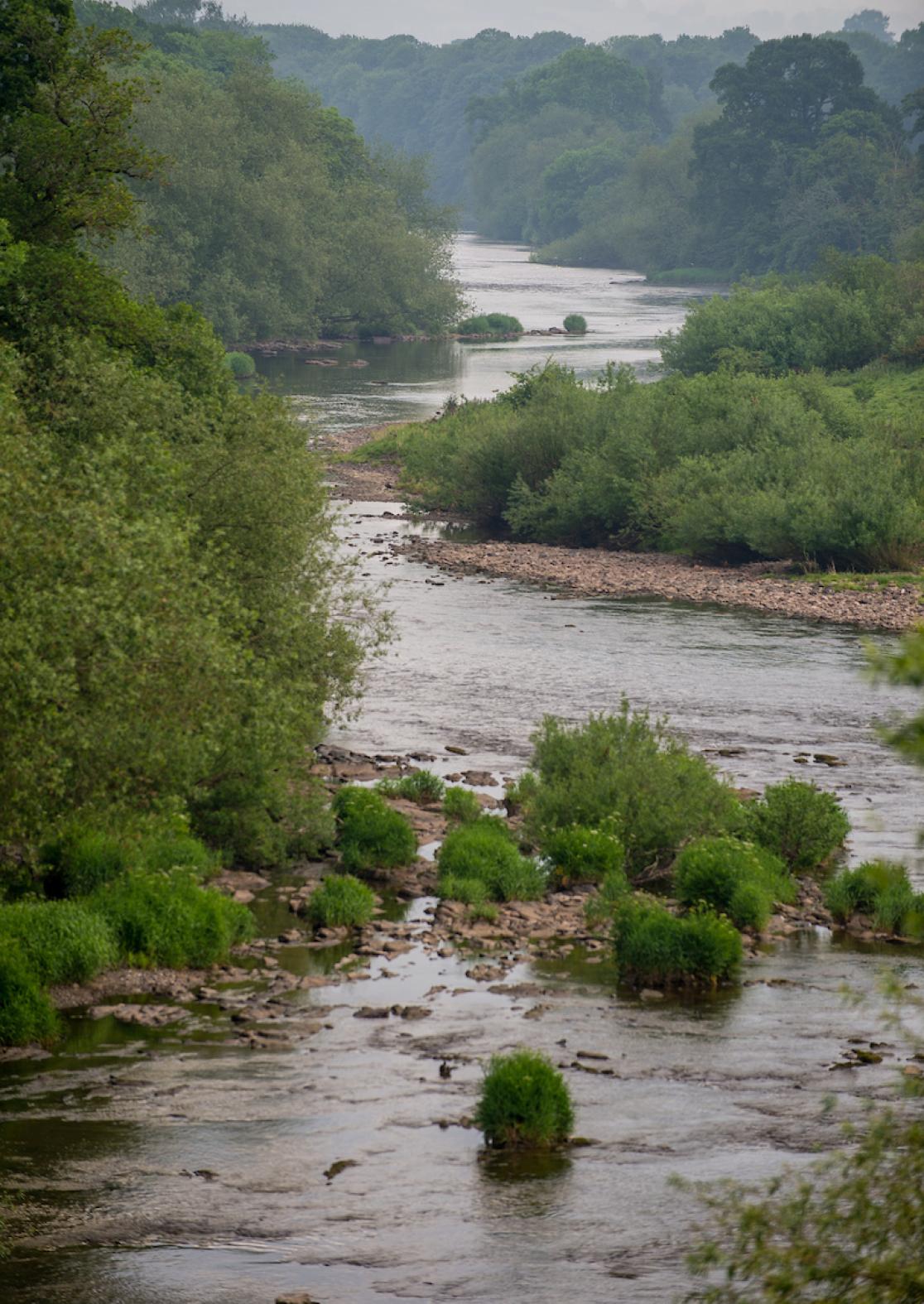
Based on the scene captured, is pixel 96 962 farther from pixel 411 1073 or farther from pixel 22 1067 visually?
pixel 411 1073

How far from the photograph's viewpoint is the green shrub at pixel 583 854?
21.2 metres

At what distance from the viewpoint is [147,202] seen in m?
85.5

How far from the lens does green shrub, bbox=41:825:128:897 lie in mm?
18891

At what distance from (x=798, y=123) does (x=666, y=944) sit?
443 feet

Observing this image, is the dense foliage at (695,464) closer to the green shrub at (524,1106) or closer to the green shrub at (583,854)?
the green shrub at (583,854)

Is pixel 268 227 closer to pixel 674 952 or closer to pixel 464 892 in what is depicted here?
pixel 464 892

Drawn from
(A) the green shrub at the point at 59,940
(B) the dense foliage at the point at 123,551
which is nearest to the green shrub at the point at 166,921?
(A) the green shrub at the point at 59,940

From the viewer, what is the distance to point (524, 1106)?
13797mm

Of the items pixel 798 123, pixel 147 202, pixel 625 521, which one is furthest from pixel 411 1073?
pixel 798 123

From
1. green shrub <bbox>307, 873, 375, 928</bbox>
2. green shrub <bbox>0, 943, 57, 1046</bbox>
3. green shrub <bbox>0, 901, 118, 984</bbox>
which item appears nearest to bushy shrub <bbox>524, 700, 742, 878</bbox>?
green shrub <bbox>307, 873, 375, 928</bbox>

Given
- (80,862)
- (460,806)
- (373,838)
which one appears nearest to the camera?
(80,862)

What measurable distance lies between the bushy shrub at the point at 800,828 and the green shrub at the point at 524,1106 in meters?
8.62

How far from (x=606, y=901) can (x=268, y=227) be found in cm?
7729

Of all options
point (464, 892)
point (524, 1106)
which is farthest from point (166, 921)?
point (524, 1106)
